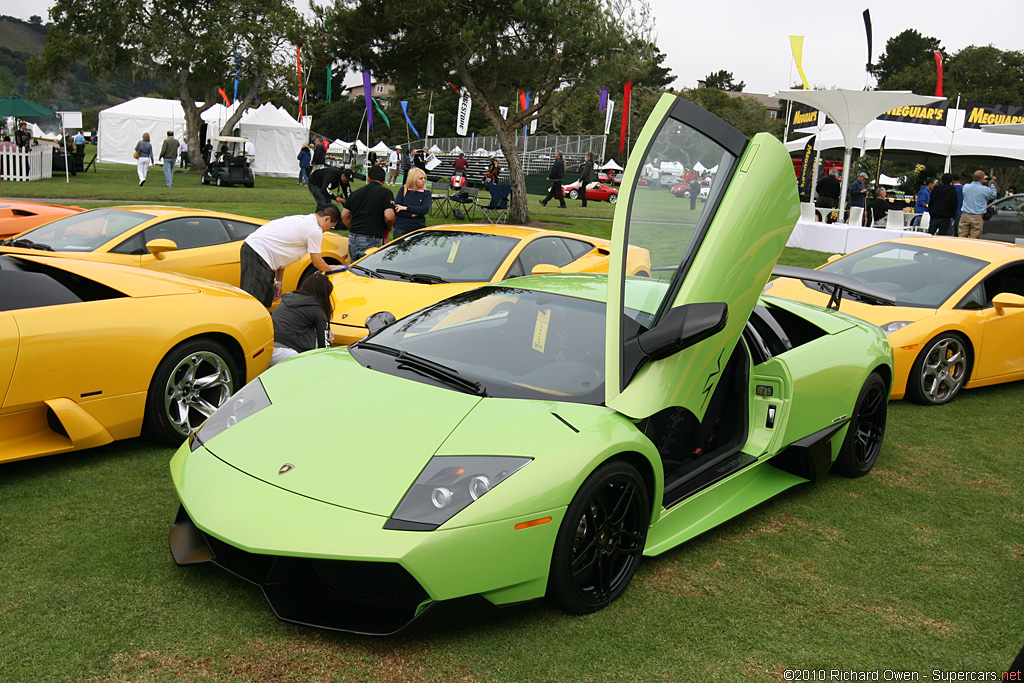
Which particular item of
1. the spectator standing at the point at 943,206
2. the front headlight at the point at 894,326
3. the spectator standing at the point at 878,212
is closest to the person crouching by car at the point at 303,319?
the front headlight at the point at 894,326

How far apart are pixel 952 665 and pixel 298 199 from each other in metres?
23.5

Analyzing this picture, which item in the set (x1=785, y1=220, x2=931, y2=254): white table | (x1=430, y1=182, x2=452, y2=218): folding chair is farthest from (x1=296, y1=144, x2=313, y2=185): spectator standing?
(x1=785, y1=220, x2=931, y2=254): white table

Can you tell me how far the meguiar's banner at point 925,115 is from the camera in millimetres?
35656

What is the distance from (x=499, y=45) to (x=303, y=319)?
1355cm

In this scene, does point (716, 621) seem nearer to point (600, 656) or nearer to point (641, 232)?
point (600, 656)

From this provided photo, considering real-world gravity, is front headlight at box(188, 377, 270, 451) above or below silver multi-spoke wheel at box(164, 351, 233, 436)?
above

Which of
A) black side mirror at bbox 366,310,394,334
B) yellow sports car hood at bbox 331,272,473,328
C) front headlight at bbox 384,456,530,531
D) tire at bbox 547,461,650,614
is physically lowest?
tire at bbox 547,461,650,614

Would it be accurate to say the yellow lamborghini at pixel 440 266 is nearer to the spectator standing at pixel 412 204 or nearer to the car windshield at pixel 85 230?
the car windshield at pixel 85 230

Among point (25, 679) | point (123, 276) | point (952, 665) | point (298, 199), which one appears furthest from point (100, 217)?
point (298, 199)

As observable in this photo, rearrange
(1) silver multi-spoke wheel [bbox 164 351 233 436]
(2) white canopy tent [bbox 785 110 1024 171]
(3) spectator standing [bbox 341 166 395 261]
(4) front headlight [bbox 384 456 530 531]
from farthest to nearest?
1. (2) white canopy tent [bbox 785 110 1024 171]
2. (3) spectator standing [bbox 341 166 395 261]
3. (1) silver multi-spoke wheel [bbox 164 351 233 436]
4. (4) front headlight [bbox 384 456 530 531]

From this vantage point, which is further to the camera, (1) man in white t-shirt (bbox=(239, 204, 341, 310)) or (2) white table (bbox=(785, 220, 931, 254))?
(2) white table (bbox=(785, 220, 931, 254))

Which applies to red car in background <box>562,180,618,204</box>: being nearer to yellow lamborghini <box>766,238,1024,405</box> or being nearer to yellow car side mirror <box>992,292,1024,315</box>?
yellow lamborghini <box>766,238,1024,405</box>

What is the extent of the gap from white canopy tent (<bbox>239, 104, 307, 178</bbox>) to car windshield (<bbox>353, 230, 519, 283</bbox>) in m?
34.3

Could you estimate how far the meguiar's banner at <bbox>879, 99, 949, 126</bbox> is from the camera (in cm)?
3566
